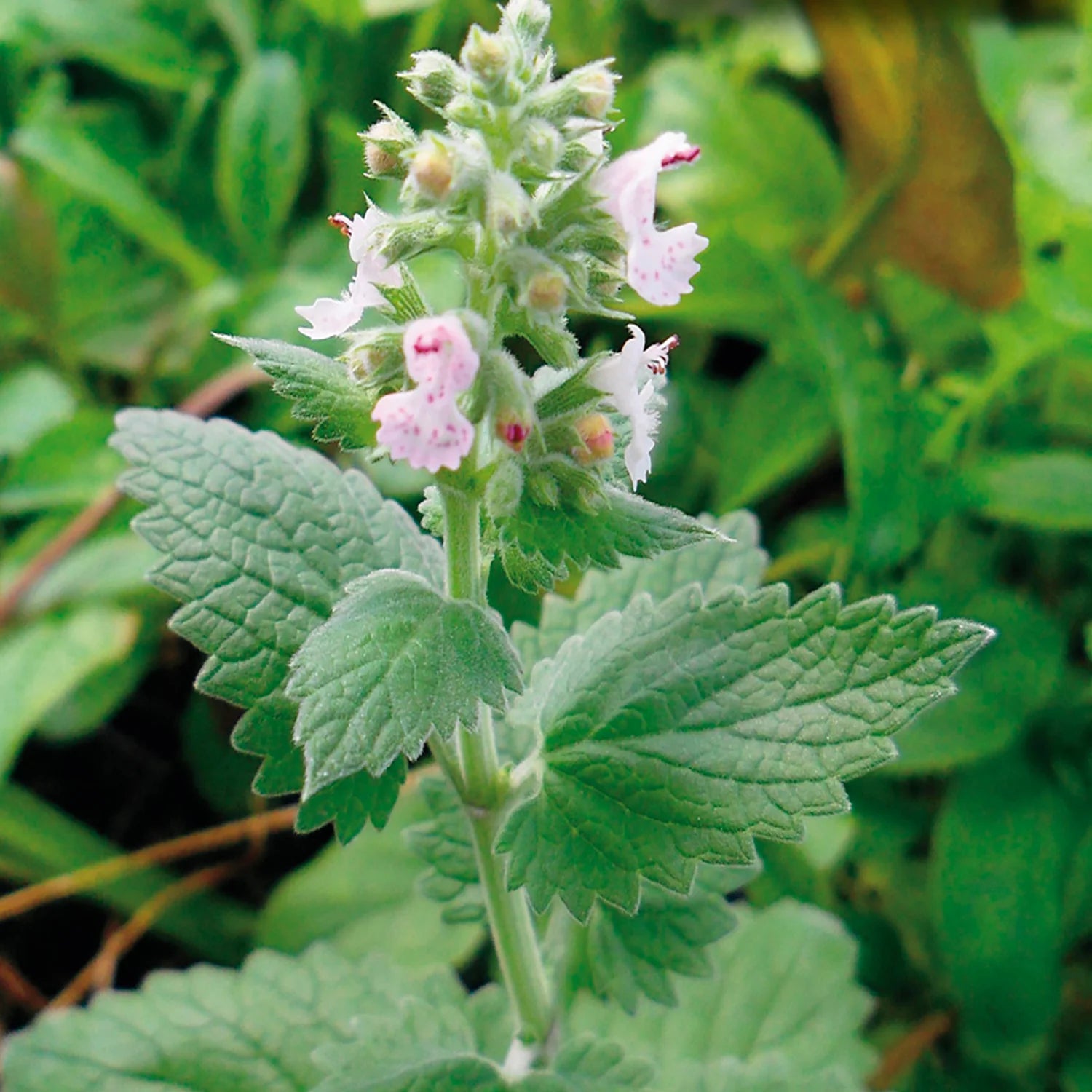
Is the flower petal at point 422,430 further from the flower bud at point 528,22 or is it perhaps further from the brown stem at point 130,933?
the brown stem at point 130,933

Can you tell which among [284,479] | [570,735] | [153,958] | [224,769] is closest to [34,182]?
[224,769]

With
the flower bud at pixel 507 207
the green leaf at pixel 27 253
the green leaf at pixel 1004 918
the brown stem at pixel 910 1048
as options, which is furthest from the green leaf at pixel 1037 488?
the green leaf at pixel 27 253

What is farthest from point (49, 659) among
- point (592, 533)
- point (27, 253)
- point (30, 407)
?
point (592, 533)

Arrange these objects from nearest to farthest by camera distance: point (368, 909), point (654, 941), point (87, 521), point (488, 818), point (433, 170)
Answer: point (433, 170), point (488, 818), point (654, 941), point (368, 909), point (87, 521)

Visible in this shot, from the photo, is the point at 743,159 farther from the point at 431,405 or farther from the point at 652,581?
the point at 431,405

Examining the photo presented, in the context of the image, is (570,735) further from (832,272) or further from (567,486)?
(832,272)

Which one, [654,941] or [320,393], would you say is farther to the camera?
[654,941]

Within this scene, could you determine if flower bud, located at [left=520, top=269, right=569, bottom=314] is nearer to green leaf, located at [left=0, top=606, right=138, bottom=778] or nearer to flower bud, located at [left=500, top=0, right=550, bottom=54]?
flower bud, located at [left=500, top=0, right=550, bottom=54]

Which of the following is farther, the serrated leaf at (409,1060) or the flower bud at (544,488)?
the serrated leaf at (409,1060)
